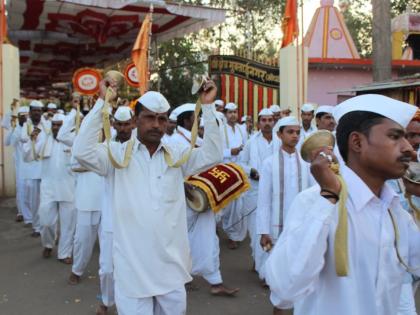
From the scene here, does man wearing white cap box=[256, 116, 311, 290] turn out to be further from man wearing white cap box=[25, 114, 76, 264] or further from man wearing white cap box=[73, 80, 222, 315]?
man wearing white cap box=[25, 114, 76, 264]

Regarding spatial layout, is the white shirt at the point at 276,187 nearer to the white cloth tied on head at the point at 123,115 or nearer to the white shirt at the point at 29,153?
the white cloth tied on head at the point at 123,115

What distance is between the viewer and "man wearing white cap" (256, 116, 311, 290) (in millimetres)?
4809

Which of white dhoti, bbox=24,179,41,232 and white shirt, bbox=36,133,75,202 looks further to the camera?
white dhoti, bbox=24,179,41,232

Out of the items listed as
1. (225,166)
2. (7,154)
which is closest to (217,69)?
(7,154)

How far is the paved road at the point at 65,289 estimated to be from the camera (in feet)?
16.1

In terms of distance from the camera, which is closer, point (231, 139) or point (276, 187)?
point (276, 187)

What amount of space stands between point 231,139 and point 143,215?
5343 mm

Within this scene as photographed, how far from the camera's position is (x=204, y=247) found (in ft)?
17.4

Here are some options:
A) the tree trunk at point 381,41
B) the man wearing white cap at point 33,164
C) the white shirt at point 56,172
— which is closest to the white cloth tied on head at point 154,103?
the white shirt at point 56,172

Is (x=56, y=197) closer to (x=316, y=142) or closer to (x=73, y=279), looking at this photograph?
(x=73, y=279)

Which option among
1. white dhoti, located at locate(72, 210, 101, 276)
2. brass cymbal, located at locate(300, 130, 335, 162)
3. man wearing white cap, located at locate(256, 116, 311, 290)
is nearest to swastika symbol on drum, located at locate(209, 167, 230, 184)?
man wearing white cap, located at locate(256, 116, 311, 290)

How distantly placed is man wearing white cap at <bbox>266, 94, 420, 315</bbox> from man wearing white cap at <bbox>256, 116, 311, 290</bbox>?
2.99 m

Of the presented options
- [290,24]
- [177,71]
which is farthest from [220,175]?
[177,71]

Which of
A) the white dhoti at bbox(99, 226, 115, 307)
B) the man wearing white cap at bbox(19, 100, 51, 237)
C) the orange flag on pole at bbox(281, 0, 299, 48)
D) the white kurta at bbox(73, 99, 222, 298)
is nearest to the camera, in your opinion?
the white kurta at bbox(73, 99, 222, 298)
